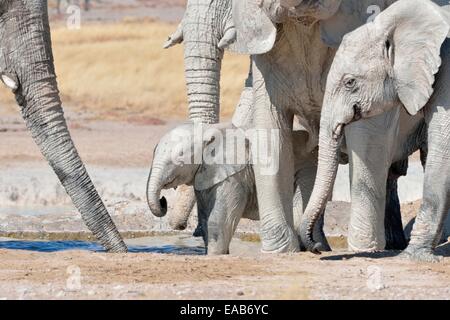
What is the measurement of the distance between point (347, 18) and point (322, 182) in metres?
1.03

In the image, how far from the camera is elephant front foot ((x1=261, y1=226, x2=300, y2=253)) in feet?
41.5

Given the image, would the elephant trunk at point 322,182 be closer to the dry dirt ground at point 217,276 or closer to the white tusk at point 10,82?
the dry dirt ground at point 217,276

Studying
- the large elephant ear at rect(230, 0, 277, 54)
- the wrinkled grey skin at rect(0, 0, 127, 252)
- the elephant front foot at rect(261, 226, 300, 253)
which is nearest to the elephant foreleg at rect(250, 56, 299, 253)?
the elephant front foot at rect(261, 226, 300, 253)

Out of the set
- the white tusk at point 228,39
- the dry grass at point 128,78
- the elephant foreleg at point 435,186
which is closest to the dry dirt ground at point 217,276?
the elephant foreleg at point 435,186

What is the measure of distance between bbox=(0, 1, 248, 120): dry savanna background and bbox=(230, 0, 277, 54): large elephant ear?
14119 mm

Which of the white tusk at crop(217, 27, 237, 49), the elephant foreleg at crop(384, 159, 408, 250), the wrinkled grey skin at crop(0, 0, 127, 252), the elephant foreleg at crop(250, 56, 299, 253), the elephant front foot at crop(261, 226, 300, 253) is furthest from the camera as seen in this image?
the elephant foreleg at crop(384, 159, 408, 250)

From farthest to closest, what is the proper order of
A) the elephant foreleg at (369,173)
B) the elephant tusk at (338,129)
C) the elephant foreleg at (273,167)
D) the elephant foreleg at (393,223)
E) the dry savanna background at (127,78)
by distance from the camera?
the dry savanna background at (127,78) → the elephant foreleg at (393,223) → the elephant foreleg at (273,167) → the elephant foreleg at (369,173) → the elephant tusk at (338,129)

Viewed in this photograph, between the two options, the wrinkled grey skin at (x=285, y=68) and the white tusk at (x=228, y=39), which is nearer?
the wrinkled grey skin at (x=285, y=68)

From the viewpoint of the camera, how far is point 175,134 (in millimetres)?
13383

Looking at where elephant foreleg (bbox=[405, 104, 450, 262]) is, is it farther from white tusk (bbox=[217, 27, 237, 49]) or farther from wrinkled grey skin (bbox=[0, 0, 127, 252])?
white tusk (bbox=[217, 27, 237, 49])

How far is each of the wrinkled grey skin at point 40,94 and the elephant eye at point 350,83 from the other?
1.98 metres

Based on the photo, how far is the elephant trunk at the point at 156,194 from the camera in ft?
42.7

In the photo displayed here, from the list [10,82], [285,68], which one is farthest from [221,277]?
[10,82]

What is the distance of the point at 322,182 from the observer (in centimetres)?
1170
